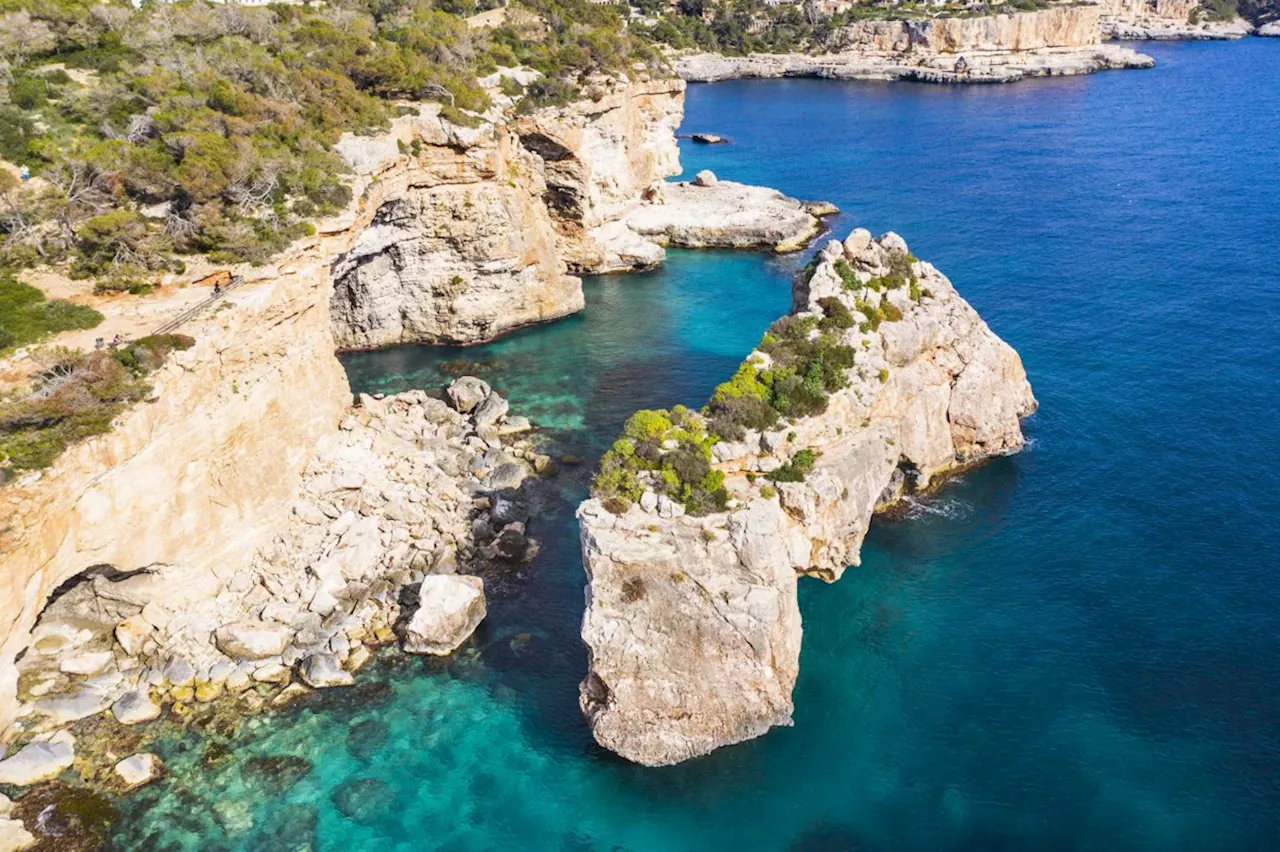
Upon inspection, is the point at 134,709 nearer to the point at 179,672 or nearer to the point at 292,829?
the point at 179,672

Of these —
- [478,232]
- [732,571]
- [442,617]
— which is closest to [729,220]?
[478,232]

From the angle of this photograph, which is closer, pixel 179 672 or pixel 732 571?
pixel 732 571

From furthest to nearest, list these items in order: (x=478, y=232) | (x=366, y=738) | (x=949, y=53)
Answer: (x=949, y=53)
(x=478, y=232)
(x=366, y=738)

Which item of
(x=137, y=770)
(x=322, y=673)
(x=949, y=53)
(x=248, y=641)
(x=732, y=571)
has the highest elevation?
(x=949, y=53)

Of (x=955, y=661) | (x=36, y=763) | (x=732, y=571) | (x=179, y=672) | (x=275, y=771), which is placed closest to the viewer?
(x=36, y=763)

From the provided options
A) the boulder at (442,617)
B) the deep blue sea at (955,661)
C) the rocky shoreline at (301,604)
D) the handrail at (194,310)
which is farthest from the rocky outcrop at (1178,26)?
the boulder at (442,617)

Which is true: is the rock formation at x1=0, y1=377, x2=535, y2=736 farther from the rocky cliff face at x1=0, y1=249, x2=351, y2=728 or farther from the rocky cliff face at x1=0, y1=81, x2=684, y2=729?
the rocky cliff face at x1=0, y1=249, x2=351, y2=728
